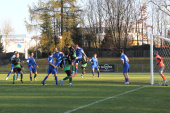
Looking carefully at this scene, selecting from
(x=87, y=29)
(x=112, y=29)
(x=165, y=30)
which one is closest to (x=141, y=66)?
(x=165, y=30)

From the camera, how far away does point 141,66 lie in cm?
4281

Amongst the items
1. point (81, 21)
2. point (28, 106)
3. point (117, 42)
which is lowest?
point (28, 106)

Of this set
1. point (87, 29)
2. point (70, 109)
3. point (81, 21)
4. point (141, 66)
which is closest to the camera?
point (70, 109)

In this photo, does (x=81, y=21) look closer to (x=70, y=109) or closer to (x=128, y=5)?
(x=128, y=5)

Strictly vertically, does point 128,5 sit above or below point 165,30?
above

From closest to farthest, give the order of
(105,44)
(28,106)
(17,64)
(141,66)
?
(28,106) → (17,64) → (141,66) → (105,44)

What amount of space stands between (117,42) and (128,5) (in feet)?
25.7

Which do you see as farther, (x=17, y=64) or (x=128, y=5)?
(x=128, y=5)

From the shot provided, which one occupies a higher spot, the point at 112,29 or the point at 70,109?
the point at 112,29

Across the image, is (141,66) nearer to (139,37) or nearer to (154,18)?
(154,18)

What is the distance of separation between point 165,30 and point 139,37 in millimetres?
14103

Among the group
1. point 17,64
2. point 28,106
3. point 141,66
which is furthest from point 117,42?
point 28,106

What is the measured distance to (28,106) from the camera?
8875 mm

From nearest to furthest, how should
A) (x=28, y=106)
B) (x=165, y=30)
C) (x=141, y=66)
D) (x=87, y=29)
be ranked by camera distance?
(x=28, y=106) → (x=141, y=66) → (x=165, y=30) → (x=87, y=29)
